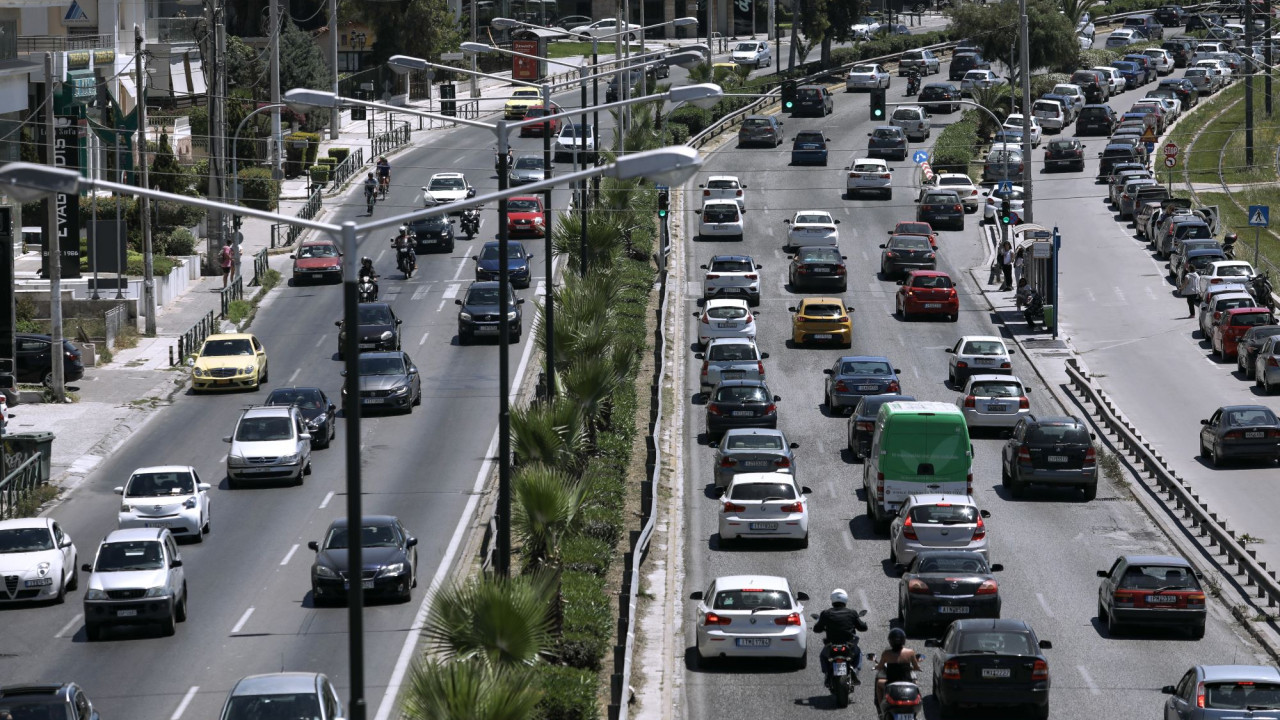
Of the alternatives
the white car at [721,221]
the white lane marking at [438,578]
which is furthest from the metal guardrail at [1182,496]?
the white car at [721,221]

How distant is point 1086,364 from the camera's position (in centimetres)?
5300

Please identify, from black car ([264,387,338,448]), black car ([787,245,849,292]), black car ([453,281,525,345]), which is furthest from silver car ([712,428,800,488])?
black car ([787,245,849,292])

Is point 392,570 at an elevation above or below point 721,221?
below

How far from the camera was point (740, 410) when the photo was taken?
142 ft

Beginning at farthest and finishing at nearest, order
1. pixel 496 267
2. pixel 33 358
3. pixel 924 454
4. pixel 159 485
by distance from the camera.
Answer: pixel 496 267 < pixel 33 358 < pixel 159 485 < pixel 924 454

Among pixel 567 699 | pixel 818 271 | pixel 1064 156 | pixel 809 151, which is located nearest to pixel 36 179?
pixel 567 699

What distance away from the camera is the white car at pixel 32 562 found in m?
31.8

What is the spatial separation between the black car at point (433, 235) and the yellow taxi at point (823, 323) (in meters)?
18.1

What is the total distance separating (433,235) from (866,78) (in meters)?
48.0

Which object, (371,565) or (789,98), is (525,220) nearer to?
(789,98)

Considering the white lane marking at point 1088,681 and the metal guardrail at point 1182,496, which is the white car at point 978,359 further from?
the white lane marking at point 1088,681

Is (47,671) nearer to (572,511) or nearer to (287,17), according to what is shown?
(572,511)

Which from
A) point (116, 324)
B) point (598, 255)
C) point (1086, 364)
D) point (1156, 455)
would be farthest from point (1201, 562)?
point (116, 324)

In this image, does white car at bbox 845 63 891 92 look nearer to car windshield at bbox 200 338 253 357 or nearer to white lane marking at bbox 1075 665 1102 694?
car windshield at bbox 200 338 253 357
